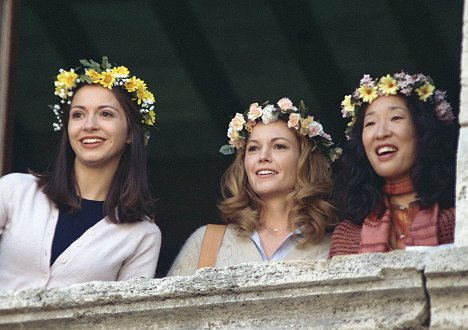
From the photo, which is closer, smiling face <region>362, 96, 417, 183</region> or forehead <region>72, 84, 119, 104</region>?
smiling face <region>362, 96, 417, 183</region>

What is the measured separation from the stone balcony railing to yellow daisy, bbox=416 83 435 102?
4.00ft

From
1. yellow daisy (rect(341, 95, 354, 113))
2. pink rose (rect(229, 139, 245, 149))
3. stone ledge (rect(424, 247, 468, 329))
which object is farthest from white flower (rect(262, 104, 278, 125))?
stone ledge (rect(424, 247, 468, 329))

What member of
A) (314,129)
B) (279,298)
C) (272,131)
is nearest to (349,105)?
(314,129)

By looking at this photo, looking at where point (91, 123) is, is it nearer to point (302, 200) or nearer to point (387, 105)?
point (302, 200)

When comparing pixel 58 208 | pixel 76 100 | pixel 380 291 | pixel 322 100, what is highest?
pixel 322 100

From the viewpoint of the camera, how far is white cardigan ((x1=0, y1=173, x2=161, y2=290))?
678 cm

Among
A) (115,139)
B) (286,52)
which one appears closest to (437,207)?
(115,139)

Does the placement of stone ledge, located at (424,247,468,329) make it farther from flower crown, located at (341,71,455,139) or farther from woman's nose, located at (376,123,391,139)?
flower crown, located at (341,71,455,139)

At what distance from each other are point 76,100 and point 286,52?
217cm

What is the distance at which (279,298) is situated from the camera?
6.06 meters

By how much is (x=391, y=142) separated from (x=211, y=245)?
864mm

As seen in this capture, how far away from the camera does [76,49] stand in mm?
9078

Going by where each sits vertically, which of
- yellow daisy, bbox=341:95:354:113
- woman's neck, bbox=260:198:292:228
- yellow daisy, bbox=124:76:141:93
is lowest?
woman's neck, bbox=260:198:292:228

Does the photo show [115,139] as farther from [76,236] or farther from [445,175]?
[445,175]
